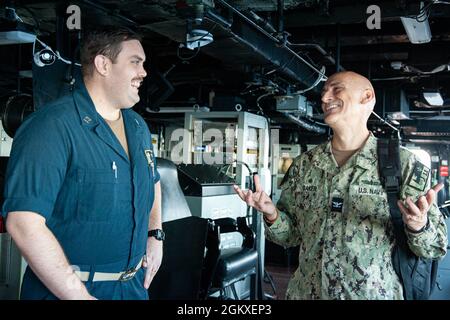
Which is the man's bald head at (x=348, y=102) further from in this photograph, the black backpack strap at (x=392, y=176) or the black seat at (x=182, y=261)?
the black seat at (x=182, y=261)

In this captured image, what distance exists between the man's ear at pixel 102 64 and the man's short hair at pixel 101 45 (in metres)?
0.01

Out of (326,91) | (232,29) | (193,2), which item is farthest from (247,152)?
(326,91)

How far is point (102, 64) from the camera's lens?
1909 mm

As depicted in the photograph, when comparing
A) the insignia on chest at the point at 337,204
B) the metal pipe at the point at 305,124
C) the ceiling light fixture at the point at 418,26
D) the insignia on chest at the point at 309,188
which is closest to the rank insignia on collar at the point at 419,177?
the insignia on chest at the point at 337,204

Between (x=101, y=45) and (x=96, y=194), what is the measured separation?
2.03 ft

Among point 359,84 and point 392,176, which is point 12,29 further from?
point 392,176

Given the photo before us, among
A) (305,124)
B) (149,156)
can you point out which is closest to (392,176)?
(149,156)

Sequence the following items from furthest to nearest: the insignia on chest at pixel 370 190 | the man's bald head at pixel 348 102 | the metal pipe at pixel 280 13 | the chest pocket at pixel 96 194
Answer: the metal pipe at pixel 280 13 < the man's bald head at pixel 348 102 < the insignia on chest at pixel 370 190 < the chest pocket at pixel 96 194

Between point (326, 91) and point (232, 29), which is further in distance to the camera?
point (232, 29)

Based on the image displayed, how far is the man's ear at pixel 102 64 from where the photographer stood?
6.25 feet
